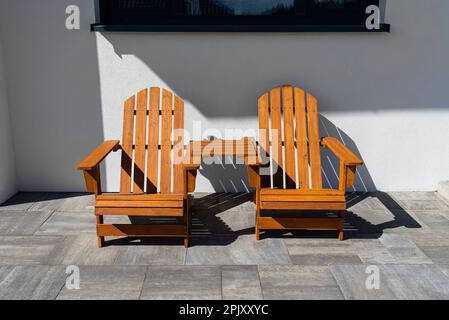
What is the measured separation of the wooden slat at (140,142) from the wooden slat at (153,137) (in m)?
0.04

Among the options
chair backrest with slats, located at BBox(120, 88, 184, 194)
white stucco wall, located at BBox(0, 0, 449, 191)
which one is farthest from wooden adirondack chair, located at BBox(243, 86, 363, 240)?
chair backrest with slats, located at BBox(120, 88, 184, 194)

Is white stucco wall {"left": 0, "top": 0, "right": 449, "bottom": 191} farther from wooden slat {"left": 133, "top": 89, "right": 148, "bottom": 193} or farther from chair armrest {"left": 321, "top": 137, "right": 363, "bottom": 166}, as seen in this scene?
chair armrest {"left": 321, "top": 137, "right": 363, "bottom": 166}

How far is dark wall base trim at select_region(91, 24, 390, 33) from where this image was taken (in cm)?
375

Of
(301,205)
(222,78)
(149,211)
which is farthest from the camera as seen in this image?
(222,78)

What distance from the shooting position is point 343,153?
125 inches

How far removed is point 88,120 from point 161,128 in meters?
0.79

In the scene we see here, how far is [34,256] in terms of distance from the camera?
2.95 m

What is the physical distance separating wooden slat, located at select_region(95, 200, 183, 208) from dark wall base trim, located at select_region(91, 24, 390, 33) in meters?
1.52

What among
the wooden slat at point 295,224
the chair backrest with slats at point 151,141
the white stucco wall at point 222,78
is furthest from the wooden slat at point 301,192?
the white stucco wall at point 222,78

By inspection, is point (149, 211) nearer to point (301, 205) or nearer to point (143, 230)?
point (143, 230)

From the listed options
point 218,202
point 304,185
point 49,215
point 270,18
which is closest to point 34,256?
point 49,215

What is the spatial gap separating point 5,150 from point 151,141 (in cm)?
130

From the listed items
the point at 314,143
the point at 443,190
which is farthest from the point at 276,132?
the point at 443,190

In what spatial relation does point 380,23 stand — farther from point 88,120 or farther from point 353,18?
point 88,120
